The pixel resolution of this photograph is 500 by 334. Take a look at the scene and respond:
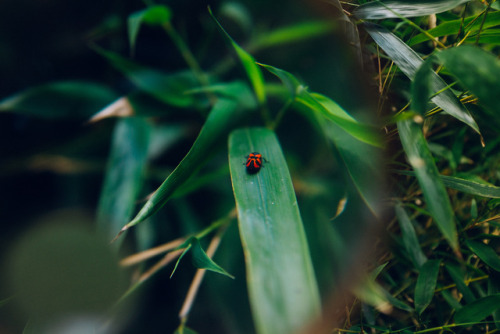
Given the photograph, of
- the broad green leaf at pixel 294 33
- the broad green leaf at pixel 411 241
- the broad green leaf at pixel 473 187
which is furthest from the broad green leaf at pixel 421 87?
the broad green leaf at pixel 294 33

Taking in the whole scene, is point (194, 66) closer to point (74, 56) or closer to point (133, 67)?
point (133, 67)

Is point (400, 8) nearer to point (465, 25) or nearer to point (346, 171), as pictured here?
point (465, 25)

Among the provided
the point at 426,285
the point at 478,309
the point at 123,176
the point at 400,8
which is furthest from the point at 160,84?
the point at 478,309

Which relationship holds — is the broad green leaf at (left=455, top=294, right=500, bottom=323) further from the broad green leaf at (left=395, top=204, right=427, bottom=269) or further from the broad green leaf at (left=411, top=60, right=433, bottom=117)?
the broad green leaf at (left=411, top=60, right=433, bottom=117)

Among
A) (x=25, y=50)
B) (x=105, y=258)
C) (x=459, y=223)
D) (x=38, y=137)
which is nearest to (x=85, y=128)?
(x=38, y=137)

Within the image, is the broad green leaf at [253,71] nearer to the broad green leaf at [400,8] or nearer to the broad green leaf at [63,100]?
the broad green leaf at [400,8]

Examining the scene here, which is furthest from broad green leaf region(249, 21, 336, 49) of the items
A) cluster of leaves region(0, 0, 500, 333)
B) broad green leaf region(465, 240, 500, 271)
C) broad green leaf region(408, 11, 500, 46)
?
broad green leaf region(465, 240, 500, 271)
